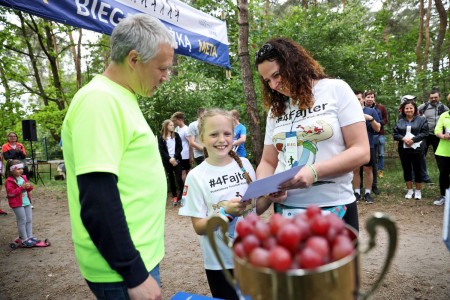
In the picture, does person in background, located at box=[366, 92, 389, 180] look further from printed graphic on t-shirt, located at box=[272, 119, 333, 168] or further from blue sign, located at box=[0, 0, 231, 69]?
printed graphic on t-shirt, located at box=[272, 119, 333, 168]

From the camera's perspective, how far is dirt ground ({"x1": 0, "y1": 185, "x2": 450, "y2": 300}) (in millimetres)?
3440

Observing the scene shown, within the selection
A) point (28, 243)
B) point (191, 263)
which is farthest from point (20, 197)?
point (191, 263)

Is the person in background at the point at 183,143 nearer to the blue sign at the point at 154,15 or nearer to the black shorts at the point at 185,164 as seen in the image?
the black shorts at the point at 185,164

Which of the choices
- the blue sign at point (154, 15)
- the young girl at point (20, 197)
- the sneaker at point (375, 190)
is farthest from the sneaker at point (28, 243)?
the sneaker at point (375, 190)

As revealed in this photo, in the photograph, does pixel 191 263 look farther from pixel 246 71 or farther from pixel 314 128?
pixel 246 71

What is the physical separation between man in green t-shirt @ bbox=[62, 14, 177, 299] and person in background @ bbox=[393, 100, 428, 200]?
6249 mm

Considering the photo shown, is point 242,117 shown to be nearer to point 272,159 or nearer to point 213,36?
point 213,36

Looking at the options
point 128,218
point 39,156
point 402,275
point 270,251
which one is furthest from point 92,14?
point 39,156

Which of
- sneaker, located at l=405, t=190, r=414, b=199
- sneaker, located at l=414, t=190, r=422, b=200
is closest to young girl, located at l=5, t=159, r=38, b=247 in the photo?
sneaker, located at l=405, t=190, r=414, b=199

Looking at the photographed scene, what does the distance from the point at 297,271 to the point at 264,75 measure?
1.32 meters

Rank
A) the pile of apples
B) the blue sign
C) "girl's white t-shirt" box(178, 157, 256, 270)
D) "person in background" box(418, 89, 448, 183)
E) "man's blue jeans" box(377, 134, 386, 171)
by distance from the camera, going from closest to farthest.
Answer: the pile of apples < "girl's white t-shirt" box(178, 157, 256, 270) < the blue sign < "person in background" box(418, 89, 448, 183) < "man's blue jeans" box(377, 134, 386, 171)

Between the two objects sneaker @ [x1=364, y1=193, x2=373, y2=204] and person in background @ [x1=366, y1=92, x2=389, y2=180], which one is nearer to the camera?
sneaker @ [x1=364, y1=193, x2=373, y2=204]

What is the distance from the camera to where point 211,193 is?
1957mm

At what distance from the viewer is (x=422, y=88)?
11.3m
